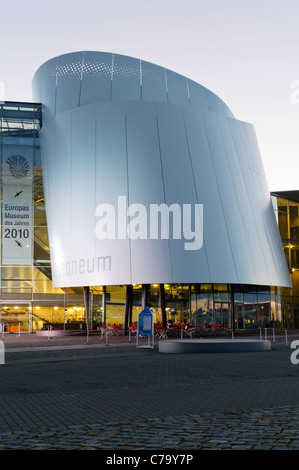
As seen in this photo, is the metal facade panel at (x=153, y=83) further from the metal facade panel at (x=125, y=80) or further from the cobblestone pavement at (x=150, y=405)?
the cobblestone pavement at (x=150, y=405)

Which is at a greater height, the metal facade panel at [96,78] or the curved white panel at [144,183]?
the metal facade panel at [96,78]

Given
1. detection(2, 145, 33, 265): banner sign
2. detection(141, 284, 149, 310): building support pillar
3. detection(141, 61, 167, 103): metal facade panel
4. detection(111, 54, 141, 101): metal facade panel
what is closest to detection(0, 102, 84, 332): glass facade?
detection(2, 145, 33, 265): banner sign

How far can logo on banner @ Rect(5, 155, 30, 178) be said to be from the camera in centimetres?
3741

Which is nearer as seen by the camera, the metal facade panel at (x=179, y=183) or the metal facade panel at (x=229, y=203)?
the metal facade panel at (x=179, y=183)

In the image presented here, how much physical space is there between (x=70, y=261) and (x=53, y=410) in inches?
1043

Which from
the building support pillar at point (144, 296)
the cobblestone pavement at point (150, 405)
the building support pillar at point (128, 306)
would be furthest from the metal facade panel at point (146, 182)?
the cobblestone pavement at point (150, 405)

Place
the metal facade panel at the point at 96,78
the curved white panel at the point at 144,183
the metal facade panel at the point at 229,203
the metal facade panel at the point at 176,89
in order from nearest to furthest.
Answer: the curved white panel at the point at 144,183, the metal facade panel at the point at 229,203, the metal facade panel at the point at 96,78, the metal facade panel at the point at 176,89

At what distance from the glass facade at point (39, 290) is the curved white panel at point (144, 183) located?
4.42 feet

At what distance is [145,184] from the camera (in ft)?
108

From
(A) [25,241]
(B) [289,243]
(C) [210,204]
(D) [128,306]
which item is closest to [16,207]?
(A) [25,241]

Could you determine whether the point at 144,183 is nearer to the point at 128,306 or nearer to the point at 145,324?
the point at 128,306

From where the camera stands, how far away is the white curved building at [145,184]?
32.3 m

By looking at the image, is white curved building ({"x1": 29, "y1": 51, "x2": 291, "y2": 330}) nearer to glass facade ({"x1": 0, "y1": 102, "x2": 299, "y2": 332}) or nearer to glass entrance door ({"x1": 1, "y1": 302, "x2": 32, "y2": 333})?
glass facade ({"x1": 0, "y1": 102, "x2": 299, "y2": 332})

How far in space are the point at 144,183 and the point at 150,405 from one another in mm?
24868
